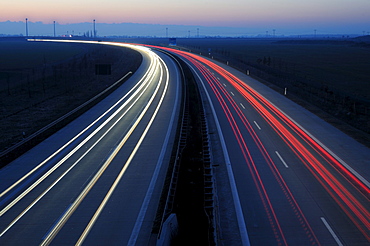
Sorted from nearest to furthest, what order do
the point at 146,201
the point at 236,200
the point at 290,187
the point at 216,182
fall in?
the point at 146,201 < the point at 236,200 < the point at 290,187 < the point at 216,182

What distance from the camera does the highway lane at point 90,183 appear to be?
1154 cm

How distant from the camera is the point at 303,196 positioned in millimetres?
13867

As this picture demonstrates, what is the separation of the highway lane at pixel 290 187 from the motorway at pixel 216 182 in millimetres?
40

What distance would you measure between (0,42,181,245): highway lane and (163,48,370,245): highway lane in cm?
350

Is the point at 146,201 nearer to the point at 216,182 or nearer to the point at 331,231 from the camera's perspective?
the point at 216,182

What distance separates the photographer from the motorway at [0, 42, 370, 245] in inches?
454

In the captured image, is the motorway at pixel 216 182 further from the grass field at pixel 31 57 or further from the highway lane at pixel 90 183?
the grass field at pixel 31 57

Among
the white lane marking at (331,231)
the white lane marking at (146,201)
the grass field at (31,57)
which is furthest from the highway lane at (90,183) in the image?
the grass field at (31,57)

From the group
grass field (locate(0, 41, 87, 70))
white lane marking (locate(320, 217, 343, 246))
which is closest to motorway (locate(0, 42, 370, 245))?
white lane marking (locate(320, 217, 343, 246))

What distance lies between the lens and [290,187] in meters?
14.7

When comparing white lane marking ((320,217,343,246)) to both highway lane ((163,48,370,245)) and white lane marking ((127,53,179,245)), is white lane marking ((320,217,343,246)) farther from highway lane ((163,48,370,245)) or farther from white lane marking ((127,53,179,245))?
white lane marking ((127,53,179,245))

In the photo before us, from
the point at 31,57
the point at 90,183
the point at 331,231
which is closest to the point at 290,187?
the point at 331,231

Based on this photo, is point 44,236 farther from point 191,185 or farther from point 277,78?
point 277,78

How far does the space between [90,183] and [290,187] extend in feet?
26.6
